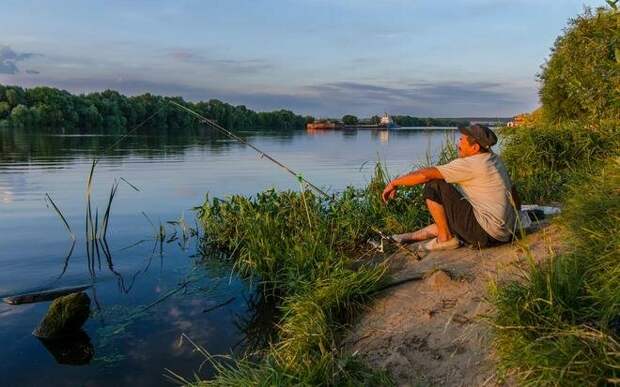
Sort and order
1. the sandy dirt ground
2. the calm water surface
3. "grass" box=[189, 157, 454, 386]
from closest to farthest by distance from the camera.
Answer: the sandy dirt ground
"grass" box=[189, 157, 454, 386]
the calm water surface

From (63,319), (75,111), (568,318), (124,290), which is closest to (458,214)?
(568,318)

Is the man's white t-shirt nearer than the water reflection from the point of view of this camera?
No

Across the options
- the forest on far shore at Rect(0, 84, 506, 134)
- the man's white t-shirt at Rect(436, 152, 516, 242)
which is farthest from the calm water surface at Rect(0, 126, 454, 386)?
the forest on far shore at Rect(0, 84, 506, 134)

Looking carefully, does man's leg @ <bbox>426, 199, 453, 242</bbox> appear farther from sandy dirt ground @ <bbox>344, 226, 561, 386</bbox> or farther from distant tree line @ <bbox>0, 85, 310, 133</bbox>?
distant tree line @ <bbox>0, 85, 310, 133</bbox>

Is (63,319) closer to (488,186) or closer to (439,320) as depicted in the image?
(439,320)

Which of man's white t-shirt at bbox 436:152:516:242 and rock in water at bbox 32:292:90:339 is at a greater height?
man's white t-shirt at bbox 436:152:516:242

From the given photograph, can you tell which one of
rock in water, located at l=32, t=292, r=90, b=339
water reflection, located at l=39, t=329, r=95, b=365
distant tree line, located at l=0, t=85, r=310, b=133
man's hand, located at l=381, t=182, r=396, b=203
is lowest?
water reflection, located at l=39, t=329, r=95, b=365

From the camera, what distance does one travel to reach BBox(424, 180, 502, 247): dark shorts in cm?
630

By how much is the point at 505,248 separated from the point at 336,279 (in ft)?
6.97

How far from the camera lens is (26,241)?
1084 centimetres

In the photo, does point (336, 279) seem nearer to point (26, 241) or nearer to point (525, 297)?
point (525, 297)

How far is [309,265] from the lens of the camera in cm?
664

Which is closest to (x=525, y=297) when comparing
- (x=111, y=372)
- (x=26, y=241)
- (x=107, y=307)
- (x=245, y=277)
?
(x=111, y=372)

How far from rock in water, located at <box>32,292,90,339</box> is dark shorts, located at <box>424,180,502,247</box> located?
4.51 m
